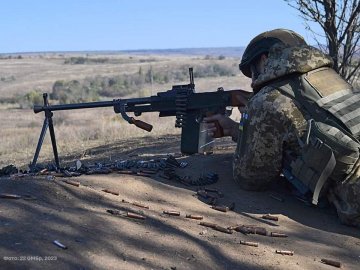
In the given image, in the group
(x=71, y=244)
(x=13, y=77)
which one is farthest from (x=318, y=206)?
(x=13, y=77)

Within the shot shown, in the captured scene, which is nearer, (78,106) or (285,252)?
(285,252)

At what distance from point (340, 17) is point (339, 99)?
3801 mm

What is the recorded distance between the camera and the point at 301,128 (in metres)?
4.59

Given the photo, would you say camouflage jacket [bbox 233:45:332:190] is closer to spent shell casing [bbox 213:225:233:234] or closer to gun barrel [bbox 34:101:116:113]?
spent shell casing [bbox 213:225:233:234]

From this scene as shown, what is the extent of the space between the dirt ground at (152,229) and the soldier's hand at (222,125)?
1.64ft

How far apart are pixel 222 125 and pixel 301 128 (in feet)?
3.59

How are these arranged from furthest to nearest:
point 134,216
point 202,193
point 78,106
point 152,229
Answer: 1. point 78,106
2. point 202,193
3. point 134,216
4. point 152,229

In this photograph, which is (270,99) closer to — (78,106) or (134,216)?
(134,216)

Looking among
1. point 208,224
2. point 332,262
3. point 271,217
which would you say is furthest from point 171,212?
point 332,262

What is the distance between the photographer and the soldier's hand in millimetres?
5461

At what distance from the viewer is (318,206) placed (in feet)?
15.6

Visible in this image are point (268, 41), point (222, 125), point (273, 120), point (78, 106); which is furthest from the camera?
point (78, 106)

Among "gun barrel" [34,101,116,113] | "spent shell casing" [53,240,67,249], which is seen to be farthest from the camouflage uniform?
"spent shell casing" [53,240,67,249]

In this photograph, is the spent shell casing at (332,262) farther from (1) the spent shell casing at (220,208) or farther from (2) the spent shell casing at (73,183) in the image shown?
(2) the spent shell casing at (73,183)
